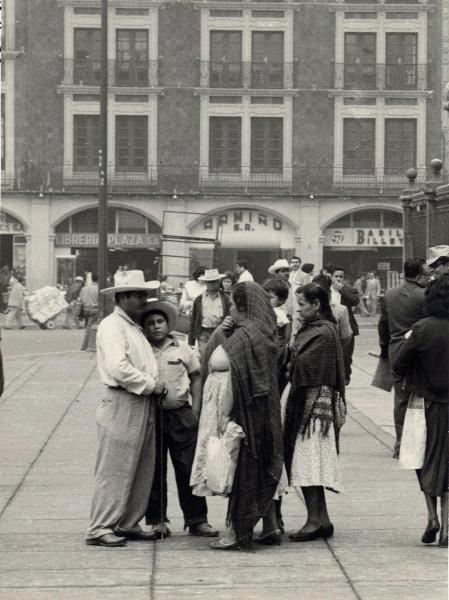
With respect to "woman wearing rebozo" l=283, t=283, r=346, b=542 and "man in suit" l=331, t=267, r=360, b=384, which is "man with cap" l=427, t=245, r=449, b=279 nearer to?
"man in suit" l=331, t=267, r=360, b=384

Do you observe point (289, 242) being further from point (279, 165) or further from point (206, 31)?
point (206, 31)

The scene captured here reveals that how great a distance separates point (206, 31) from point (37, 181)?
7.88 metres

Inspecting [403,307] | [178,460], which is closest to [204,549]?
[178,460]

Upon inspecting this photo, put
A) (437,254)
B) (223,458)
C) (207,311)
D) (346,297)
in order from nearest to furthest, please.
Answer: (223,458)
(437,254)
(346,297)
(207,311)

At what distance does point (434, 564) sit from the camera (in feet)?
24.6

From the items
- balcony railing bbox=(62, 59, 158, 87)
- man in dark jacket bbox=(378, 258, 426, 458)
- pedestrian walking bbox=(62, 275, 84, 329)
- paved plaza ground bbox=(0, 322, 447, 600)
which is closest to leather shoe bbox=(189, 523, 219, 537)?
paved plaza ground bbox=(0, 322, 447, 600)

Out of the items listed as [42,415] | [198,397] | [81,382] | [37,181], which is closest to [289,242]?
[37,181]

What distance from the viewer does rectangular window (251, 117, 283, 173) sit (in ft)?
155

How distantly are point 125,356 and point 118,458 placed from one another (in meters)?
0.63

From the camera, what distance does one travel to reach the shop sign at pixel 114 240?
4681 cm

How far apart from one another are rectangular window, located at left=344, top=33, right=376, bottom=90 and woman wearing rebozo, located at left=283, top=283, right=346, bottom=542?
4006cm

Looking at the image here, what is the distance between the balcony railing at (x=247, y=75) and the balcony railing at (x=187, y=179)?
2915 millimetres

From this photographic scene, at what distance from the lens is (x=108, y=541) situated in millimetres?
8047

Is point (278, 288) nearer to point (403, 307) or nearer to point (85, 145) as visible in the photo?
point (403, 307)
